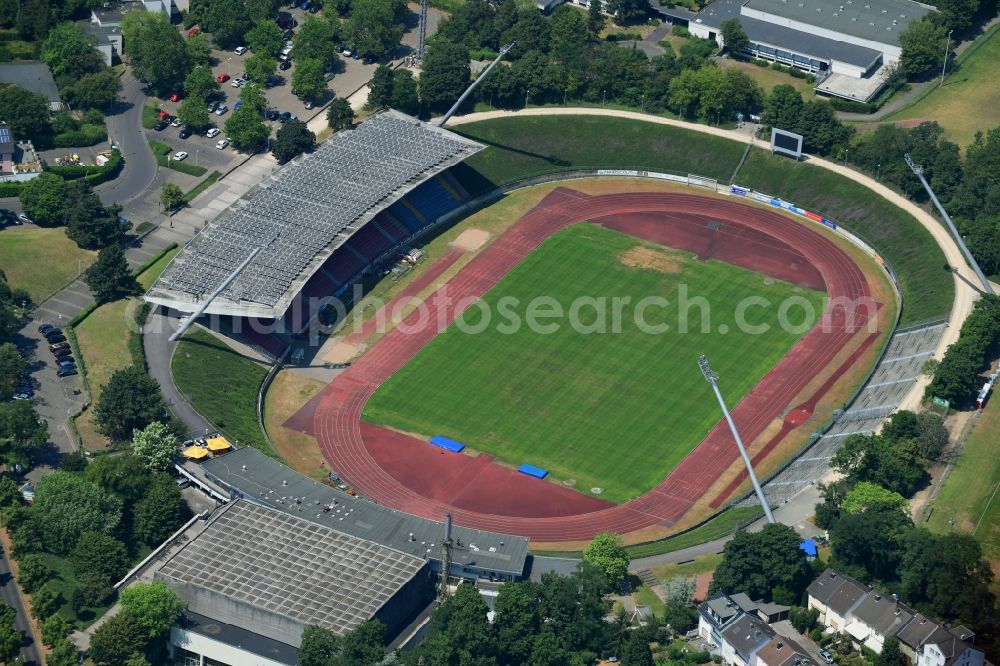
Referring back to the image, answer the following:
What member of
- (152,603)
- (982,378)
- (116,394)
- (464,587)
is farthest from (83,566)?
(982,378)

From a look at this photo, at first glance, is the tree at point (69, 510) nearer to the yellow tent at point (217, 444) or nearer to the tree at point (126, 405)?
the tree at point (126, 405)

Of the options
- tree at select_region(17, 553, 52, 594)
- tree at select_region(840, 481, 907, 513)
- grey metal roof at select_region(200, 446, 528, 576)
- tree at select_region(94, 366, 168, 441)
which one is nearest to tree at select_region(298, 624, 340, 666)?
grey metal roof at select_region(200, 446, 528, 576)

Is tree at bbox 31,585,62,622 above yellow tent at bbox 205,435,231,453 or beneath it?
beneath

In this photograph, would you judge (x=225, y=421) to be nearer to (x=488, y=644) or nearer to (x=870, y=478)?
(x=488, y=644)

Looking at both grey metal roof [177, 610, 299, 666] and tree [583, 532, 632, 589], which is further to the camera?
tree [583, 532, 632, 589]

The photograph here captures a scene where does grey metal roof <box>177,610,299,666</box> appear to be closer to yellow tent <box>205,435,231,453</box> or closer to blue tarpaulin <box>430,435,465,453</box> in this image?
yellow tent <box>205,435,231,453</box>

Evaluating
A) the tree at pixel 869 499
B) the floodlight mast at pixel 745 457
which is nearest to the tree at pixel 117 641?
the floodlight mast at pixel 745 457
